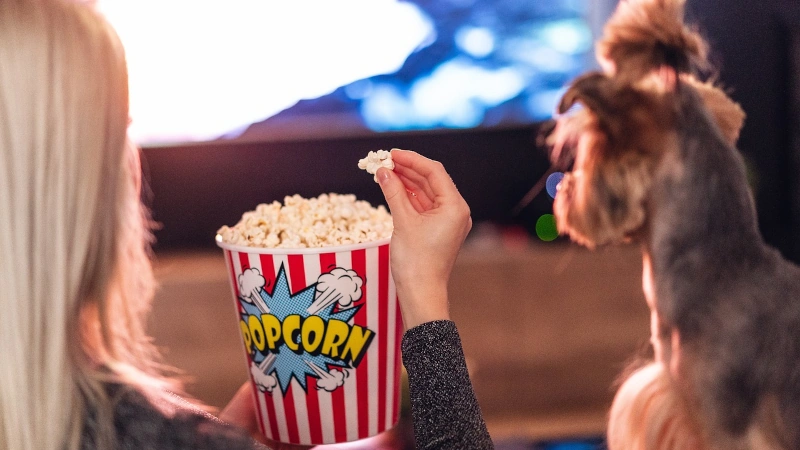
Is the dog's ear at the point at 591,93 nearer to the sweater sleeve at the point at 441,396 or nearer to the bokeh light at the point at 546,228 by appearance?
the sweater sleeve at the point at 441,396

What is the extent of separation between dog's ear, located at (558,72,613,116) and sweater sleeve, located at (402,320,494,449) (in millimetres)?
304

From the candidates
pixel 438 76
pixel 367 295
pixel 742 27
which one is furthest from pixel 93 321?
pixel 742 27

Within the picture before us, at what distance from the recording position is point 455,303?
202cm

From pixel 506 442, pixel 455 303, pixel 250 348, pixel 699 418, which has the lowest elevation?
pixel 506 442

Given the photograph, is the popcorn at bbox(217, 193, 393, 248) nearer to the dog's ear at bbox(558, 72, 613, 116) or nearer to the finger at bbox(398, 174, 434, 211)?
the finger at bbox(398, 174, 434, 211)

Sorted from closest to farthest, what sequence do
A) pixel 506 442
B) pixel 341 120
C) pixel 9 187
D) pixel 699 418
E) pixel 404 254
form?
pixel 9 187 → pixel 404 254 → pixel 699 418 → pixel 506 442 → pixel 341 120

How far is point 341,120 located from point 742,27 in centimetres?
128

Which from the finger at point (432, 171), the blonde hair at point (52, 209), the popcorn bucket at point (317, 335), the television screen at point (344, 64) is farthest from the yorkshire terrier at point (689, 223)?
the television screen at point (344, 64)

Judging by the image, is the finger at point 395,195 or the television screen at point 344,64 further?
the television screen at point 344,64

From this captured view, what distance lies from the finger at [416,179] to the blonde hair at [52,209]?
30 cm

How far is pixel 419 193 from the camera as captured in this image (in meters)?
0.74

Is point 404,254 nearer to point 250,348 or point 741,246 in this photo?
point 250,348

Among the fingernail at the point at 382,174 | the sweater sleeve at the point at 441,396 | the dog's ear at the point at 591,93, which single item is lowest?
the sweater sleeve at the point at 441,396

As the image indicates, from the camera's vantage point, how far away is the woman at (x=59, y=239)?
50cm
